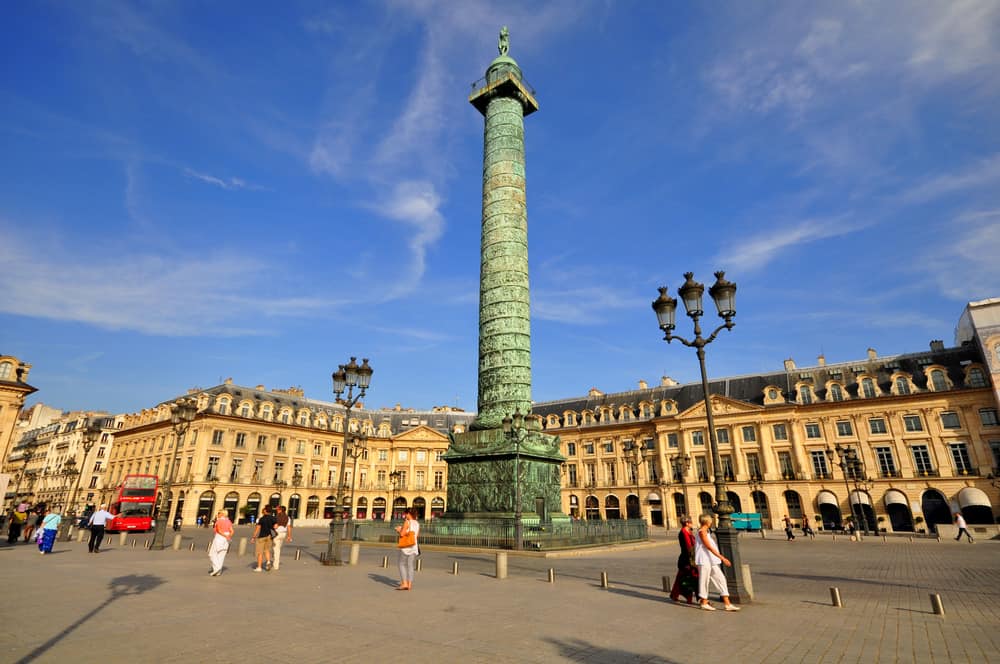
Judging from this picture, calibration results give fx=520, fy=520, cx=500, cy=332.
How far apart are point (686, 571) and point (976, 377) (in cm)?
4068

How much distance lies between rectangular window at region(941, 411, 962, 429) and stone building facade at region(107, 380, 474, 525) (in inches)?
1335

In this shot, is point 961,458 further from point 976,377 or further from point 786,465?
point 786,465

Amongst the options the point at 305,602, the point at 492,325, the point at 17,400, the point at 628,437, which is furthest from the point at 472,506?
the point at 628,437

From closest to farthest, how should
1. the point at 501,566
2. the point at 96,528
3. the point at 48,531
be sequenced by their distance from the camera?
the point at 501,566
the point at 48,531
the point at 96,528

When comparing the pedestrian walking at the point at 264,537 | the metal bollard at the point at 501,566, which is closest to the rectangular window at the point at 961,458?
the metal bollard at the point at 501,566

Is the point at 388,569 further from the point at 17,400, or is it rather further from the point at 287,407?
the point at 287,407

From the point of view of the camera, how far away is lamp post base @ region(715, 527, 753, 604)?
7.50 meters

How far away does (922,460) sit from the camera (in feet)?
117

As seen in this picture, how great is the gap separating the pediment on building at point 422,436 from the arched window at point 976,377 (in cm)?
4385

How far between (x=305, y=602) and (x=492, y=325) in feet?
45.6

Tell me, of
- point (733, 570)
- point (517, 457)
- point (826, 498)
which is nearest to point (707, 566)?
point (733, 570)

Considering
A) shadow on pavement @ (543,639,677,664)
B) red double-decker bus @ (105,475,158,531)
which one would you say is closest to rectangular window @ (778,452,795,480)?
shadow on pavement @ (543,639,677,664)

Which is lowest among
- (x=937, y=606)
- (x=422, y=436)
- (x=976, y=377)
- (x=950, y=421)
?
(x=937, y=606)

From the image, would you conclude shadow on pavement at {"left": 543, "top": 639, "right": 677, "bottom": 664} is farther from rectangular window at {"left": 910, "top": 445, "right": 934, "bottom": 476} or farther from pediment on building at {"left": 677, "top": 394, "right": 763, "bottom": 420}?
rectangular window at {"left": 910, "top": 445, "right": 934, "bottom": 476}
